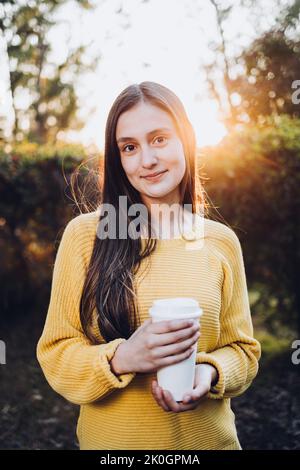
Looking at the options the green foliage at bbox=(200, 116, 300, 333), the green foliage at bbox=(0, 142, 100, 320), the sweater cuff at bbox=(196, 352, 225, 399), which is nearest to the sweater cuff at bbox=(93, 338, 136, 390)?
the sweater cuff at bbox=(196, 352, 225, 399)

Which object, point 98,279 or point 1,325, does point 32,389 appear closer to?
point 1,325

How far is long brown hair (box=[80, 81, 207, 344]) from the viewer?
1.73 metres

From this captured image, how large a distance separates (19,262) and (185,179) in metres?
5.03

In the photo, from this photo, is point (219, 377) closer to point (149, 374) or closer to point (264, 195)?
point (149, 374)

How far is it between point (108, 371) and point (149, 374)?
0.76ft

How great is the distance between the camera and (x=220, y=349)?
1866 millimetres

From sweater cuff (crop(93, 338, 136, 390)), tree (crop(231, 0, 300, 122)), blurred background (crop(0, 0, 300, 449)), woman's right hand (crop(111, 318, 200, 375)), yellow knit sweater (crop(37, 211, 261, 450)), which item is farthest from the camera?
tree (crop(231, 0, 300, 122))

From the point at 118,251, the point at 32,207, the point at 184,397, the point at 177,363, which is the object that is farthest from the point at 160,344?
the point at 32,207

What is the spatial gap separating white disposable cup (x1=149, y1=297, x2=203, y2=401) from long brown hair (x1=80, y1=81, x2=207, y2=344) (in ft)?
0.90

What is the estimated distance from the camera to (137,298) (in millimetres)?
1764

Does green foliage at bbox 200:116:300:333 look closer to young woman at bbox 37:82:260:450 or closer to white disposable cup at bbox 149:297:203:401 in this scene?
young woman at bbox 37:82:260:450

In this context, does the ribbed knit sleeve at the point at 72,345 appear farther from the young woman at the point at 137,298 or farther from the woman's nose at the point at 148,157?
the woman's nose at the point at 148,157

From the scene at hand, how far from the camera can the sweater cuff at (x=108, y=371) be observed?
5.16ft

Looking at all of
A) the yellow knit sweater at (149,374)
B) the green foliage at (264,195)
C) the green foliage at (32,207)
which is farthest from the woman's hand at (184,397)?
the green foliage at (32,207)
